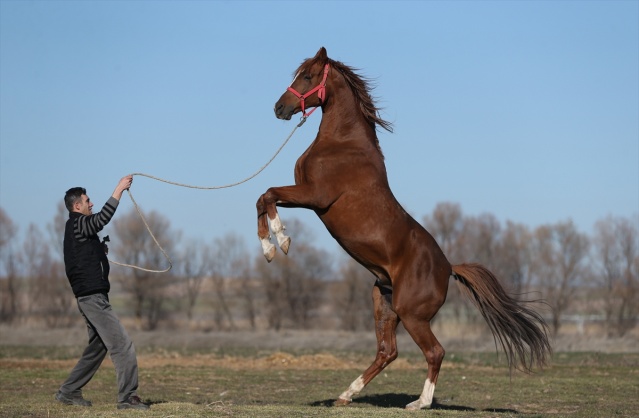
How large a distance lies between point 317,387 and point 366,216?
22.3 ft

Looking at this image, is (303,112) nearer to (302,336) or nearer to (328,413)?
(328,413)

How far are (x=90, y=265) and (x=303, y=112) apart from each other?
306cm

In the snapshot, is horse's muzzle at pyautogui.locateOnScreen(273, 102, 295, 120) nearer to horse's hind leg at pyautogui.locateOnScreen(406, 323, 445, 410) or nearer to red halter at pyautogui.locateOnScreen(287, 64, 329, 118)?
→ red halter at pyautogui.locateOnScreen(287, 64, 329, 118)

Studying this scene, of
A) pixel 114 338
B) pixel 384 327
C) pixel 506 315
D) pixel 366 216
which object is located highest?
pixel 366 216

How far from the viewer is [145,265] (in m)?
46.6

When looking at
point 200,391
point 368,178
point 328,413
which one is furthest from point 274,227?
point 200,391

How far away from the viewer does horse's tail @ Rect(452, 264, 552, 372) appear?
424 inches

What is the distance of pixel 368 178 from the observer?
9.91 m

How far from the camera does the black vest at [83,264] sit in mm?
9625

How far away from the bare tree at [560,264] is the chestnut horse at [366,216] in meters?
36.4

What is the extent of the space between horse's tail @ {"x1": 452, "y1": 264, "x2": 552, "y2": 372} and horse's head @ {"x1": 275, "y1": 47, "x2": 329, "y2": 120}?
286 cm

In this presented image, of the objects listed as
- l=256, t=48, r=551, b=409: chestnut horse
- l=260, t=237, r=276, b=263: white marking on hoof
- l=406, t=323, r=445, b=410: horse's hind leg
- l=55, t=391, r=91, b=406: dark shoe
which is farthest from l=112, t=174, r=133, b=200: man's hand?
l=406, t=323, r=445, b=410: horse's hind leg

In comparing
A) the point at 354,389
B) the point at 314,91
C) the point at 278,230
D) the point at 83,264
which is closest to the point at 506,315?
the point at 354,389

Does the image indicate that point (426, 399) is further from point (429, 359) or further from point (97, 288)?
point (97, 288)
